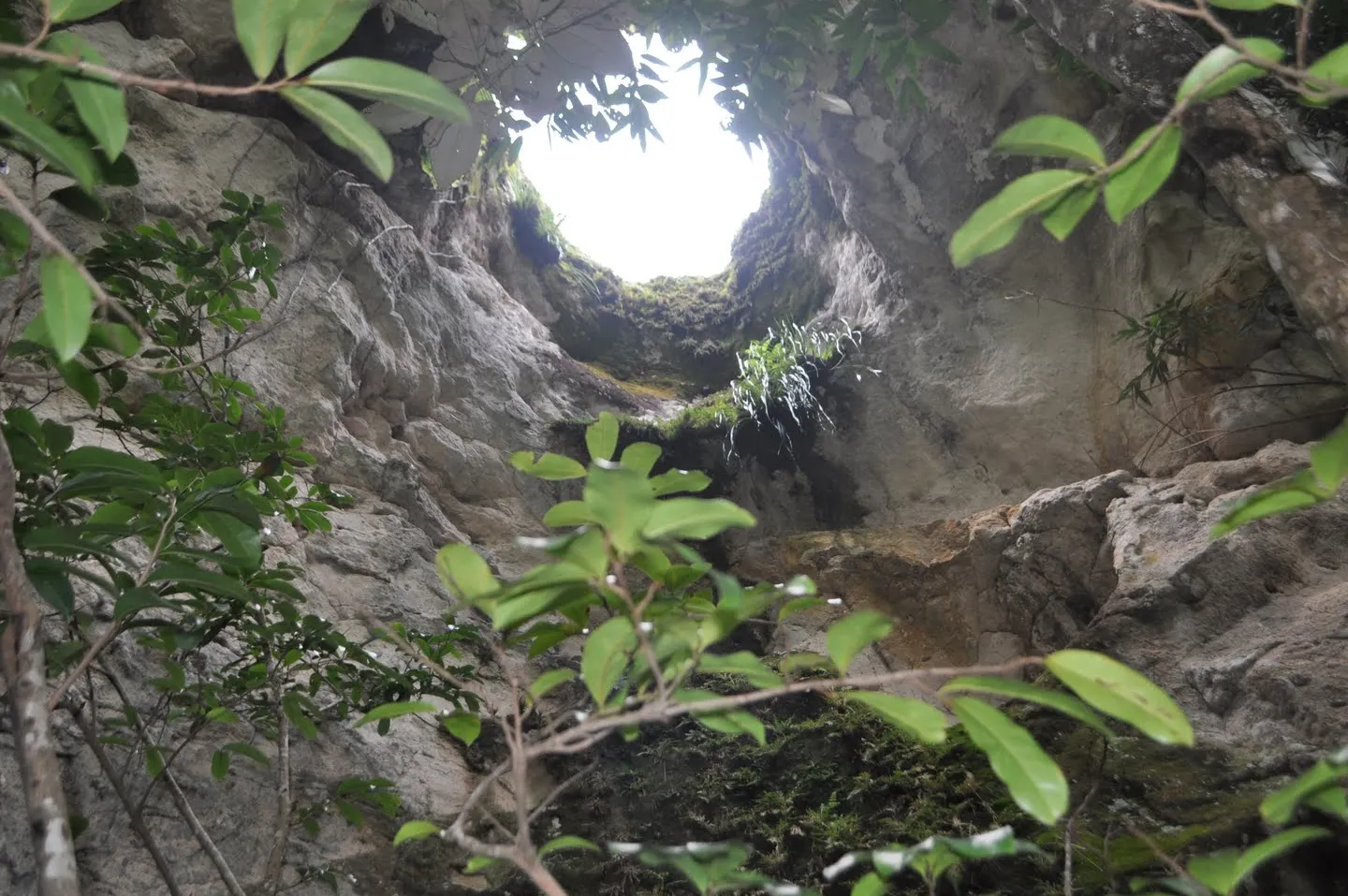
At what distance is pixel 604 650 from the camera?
81 cm

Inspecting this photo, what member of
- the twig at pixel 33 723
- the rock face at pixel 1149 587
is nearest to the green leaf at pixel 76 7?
the twig at pixel 33 723

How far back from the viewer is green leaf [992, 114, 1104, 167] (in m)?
0.81

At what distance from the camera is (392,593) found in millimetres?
3736

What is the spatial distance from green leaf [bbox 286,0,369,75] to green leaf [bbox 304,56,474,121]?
0.04 meters

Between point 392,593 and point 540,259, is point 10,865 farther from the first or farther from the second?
point 540,259

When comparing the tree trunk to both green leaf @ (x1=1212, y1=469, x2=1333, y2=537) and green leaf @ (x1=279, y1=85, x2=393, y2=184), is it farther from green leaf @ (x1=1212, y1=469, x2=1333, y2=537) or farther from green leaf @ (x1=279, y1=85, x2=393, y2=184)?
green leaf @ (x1=279, y1=85, x2=393, y2=184)

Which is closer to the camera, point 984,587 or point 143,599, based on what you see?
point 143,599

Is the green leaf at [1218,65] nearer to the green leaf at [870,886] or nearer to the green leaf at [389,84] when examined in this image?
the green leaf at [389,84]

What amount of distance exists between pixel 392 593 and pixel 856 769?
2325 mm

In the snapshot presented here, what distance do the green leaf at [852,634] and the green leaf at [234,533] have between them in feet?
3.30

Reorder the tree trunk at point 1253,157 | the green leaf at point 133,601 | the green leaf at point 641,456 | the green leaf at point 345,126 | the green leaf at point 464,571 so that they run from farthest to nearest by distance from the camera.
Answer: the tree trunk at point 1253,157
the green leaf at point 133,601
the green leaf at point 641,456
the green leaf at point 464,571
the green leaf at point 345,126

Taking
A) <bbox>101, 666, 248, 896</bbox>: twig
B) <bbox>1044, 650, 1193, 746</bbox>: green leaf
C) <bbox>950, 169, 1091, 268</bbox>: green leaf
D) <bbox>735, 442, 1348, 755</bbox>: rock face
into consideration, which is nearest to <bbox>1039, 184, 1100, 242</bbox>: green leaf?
<bbox>950, 169, 1091, 268</bbox>: green leaf

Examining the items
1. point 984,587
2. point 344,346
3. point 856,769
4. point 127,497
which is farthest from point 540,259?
point 127,497

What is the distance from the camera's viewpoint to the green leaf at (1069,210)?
2.81 ft
